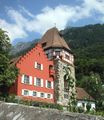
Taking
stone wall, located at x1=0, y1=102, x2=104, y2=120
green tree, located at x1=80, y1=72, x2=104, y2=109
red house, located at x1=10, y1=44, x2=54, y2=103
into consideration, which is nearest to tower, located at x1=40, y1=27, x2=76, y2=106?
red house, located at x1=10, y1=44, x2=54, y2=103

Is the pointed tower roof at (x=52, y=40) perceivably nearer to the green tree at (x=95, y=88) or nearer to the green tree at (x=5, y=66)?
the green tree at (x=95, y=88)

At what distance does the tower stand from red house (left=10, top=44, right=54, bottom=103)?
129 cm

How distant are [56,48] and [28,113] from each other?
196 ft

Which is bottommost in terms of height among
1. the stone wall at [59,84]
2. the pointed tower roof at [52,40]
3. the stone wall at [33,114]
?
the stone wall at [33,114]

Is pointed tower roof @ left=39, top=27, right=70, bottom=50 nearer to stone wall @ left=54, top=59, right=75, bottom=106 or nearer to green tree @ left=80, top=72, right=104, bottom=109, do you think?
stone wall @ left=54, top=59, right=75, bottom=106

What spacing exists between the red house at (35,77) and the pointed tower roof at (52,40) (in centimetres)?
593

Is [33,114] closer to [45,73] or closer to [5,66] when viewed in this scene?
Result: [5,66]

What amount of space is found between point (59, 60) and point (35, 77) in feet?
29.1

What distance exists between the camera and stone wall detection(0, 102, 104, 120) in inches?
233

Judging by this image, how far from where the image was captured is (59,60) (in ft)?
208

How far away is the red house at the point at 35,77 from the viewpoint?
53188mm

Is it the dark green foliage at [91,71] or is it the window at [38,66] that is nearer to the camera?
the window at [38,66]

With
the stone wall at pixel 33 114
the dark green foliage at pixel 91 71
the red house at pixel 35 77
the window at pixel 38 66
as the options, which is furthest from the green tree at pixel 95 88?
the stone wall at pixel 33 114

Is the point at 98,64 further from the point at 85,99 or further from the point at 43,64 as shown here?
the point at 43,64
